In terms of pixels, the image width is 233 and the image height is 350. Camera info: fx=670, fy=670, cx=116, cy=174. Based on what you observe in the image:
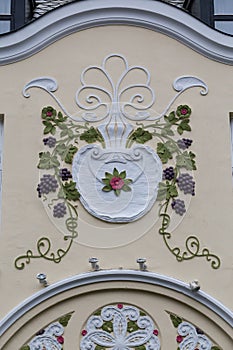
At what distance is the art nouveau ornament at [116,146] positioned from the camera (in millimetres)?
7430

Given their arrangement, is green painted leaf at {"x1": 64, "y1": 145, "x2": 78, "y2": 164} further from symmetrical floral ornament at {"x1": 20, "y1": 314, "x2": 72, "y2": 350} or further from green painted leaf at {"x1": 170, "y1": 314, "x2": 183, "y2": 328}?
green painted leaf at {"x1": 170, "y1": 314, "x2": 183, "y2": 328}

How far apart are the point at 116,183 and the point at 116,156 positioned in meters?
0.34

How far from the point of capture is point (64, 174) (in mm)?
7520

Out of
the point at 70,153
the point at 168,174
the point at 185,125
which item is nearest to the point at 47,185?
the point at 70,153

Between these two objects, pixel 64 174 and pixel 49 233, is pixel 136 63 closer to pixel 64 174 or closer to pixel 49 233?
pixel 64 174

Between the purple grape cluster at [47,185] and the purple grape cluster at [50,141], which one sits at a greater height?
the purple grape cluster at [50,141]

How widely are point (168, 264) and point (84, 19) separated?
321 cm

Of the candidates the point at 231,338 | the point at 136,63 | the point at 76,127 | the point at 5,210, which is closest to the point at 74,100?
the point at 76,127

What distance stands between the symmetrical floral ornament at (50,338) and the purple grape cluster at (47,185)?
Result: 1.42 metres

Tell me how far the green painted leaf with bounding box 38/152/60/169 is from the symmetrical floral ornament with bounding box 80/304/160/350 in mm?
1708

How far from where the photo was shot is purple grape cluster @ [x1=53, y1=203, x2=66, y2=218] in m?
7.34

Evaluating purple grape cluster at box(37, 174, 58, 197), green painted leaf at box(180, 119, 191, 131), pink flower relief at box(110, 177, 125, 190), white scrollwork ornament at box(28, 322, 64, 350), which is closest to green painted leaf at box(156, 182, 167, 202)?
pink flower relief at box(110, 177, 125, 190)

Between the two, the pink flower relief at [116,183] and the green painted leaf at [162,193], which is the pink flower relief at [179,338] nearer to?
the green painted leaf at [162,193]

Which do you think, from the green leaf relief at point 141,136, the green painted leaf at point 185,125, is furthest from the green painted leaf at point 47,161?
the green painted leaf at point 185,125
